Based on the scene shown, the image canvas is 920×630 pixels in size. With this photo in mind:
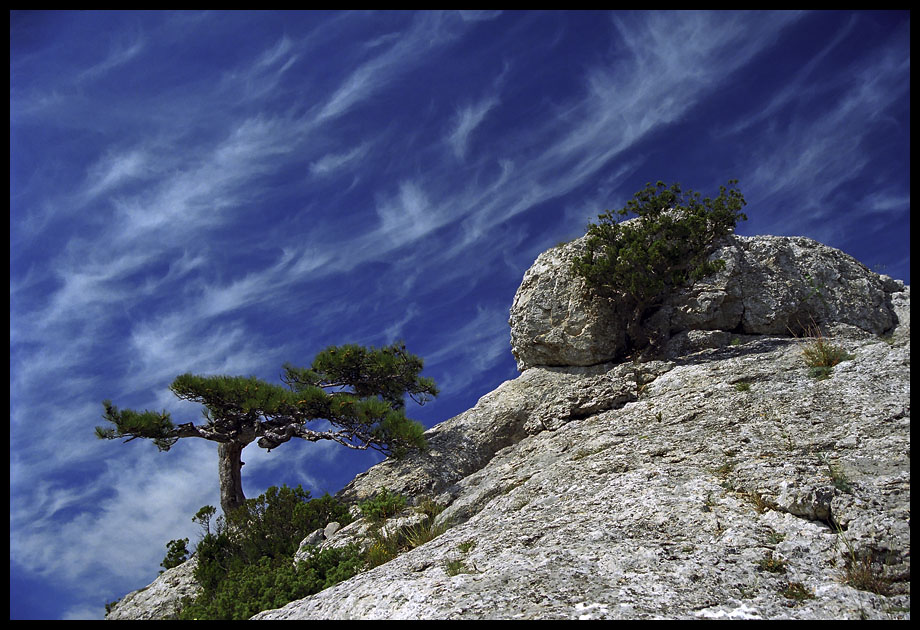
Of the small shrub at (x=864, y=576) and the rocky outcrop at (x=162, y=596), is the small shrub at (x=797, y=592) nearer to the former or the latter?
the small shrub at (x=864, y=576)

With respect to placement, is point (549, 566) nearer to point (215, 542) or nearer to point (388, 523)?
point (388, 523)

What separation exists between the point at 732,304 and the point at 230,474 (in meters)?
18.1

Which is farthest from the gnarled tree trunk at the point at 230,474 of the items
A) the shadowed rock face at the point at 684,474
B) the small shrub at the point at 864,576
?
the small shrub at the point at 864,576

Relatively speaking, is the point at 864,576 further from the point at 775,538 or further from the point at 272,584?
the point at 272,584

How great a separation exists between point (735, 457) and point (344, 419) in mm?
12900

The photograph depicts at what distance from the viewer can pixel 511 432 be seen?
20.9m

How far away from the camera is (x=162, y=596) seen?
611 inches

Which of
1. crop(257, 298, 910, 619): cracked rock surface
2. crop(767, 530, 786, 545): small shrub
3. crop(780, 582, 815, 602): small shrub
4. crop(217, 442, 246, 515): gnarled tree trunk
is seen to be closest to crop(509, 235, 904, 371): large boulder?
crop(257, 298, 910, 619): cracked rock surface

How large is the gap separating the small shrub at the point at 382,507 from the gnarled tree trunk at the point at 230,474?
261 inches

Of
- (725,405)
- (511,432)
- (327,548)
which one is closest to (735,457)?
(725,405)

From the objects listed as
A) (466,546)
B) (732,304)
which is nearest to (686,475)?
(466,546)

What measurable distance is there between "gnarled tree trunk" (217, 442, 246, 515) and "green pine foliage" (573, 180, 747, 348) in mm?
13206

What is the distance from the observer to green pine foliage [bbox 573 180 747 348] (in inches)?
838

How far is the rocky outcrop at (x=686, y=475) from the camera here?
7.34 metres
